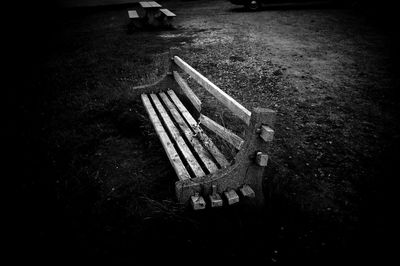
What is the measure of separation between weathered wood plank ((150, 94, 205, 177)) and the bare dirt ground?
39cm

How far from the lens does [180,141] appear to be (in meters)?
2.88

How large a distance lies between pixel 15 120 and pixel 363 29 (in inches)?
393

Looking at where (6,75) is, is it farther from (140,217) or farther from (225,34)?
(225,34)

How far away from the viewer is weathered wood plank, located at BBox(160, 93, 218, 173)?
2.52 meters

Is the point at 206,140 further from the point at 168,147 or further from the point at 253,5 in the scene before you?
the point at 253,5

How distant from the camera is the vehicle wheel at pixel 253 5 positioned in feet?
38.9

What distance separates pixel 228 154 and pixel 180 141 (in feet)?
1.86

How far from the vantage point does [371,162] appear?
3143 mm

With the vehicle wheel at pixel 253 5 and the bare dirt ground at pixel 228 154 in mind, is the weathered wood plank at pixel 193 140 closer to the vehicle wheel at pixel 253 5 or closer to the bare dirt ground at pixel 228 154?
the bare dirt ground at pixel 228 154

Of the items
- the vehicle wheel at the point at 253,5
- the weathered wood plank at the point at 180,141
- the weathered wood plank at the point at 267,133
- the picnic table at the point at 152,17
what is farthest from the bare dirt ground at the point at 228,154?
the vehicle wheel at the point at 253,5

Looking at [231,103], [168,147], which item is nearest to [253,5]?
[168,147]

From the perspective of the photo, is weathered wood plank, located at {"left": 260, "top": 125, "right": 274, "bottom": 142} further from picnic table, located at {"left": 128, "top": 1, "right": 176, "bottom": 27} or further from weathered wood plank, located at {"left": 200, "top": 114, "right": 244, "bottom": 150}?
picnic table, located at {"left": 128, "top": 1, "right": 176, "bottom": 27}

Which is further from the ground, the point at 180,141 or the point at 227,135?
the point at 227,135

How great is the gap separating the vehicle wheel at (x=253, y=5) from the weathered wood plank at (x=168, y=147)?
397 inches
